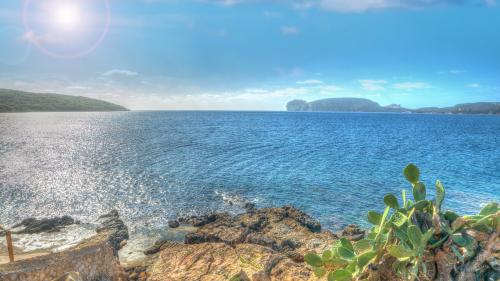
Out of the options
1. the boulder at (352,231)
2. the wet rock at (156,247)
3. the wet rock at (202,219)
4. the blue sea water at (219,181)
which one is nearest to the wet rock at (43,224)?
the blue sea water at (219,181)

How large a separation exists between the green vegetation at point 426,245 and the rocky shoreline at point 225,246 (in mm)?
315

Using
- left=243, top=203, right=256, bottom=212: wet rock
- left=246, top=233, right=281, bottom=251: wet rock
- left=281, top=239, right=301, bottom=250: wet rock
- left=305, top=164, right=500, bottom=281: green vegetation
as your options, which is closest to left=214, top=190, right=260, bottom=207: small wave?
left=243, top=203, right=256, bottom=212: wet rock

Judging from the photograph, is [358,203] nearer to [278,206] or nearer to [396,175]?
[278,206]

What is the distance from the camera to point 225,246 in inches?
740

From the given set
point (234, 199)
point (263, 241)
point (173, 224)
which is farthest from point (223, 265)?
point (234, 199)

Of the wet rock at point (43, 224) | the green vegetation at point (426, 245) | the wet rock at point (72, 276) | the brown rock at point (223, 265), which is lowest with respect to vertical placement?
the wet rock at point (43, 224)

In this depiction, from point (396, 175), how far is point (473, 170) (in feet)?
47.6

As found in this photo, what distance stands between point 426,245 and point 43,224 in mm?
30904

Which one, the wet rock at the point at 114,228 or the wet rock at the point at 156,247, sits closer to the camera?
the wet rock at the point at 156,247

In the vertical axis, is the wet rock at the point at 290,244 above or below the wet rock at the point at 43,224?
above

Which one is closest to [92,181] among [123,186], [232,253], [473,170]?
[123,186]

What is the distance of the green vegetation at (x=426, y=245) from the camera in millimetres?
5180

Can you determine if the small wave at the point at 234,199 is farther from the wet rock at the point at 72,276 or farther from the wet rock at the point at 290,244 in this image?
the wet rock at the point at 72,276

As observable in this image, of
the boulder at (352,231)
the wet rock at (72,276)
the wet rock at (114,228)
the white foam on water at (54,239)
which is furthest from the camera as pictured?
the white foam on water at (54,239)
